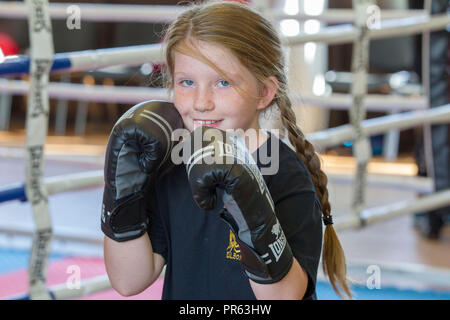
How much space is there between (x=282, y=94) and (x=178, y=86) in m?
0.14

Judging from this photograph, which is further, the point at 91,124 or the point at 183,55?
the point at 91,124

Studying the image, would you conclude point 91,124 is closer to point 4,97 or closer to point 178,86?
point 4,97

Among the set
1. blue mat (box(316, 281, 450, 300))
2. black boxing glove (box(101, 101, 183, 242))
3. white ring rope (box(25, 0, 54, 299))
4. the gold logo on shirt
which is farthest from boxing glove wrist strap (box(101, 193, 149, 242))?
blue mat (box(316, 281, 450, 300))

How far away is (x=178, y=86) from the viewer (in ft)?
2.58

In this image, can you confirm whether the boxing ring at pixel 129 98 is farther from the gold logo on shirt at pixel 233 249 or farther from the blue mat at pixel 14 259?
the gold logo on shirt at pixel 233 249

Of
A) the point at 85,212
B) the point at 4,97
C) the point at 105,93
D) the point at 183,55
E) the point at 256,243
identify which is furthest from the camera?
the point at 4,97

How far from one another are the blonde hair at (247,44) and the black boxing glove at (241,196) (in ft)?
0.39

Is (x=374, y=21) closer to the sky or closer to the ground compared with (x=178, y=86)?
closer to the sky

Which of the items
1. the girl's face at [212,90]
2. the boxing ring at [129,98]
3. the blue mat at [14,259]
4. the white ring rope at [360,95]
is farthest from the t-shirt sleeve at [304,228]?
the blue mat at [14,259]

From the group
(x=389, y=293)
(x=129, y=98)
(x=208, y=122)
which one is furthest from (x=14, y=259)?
(x=208, y=122)

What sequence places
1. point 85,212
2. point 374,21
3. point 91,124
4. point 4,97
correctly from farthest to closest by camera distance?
point 91,124 < point 4,97 < point 85,212 < point 374,21

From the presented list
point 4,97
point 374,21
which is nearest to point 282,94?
point 374,21

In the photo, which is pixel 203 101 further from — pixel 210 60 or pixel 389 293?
pixel 389 293
